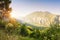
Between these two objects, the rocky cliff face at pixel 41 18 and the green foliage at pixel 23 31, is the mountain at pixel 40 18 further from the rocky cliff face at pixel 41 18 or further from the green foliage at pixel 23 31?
the green foliage at pixel 23 31

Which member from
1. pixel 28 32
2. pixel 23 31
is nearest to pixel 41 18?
pixel 28 32

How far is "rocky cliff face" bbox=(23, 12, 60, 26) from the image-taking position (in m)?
7.43

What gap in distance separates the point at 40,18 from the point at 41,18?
67 millimetres

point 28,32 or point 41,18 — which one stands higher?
point 41,18

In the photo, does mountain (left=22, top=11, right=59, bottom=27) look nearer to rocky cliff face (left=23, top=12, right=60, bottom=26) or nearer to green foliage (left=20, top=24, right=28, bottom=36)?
rocky cliff face (left=23, top=12, right=60, bottom=26)

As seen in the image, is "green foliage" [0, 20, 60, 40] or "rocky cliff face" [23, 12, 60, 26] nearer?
"green foliage" [0, 20, 60, 40]

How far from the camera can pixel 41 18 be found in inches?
306

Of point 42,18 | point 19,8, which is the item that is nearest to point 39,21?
point 42,18

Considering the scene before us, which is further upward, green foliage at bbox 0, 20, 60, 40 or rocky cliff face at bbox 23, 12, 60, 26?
rocky cliff face at bbox 23, 12, 60, 26

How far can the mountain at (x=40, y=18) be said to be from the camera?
742 centimetres

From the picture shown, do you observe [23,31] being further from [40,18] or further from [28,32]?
[40,18]

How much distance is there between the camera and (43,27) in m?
7.54

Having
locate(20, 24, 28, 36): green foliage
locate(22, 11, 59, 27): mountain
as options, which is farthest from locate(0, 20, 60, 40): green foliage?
locate(22, 11, 59, 27): mountain

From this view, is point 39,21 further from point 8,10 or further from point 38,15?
point 8,10
